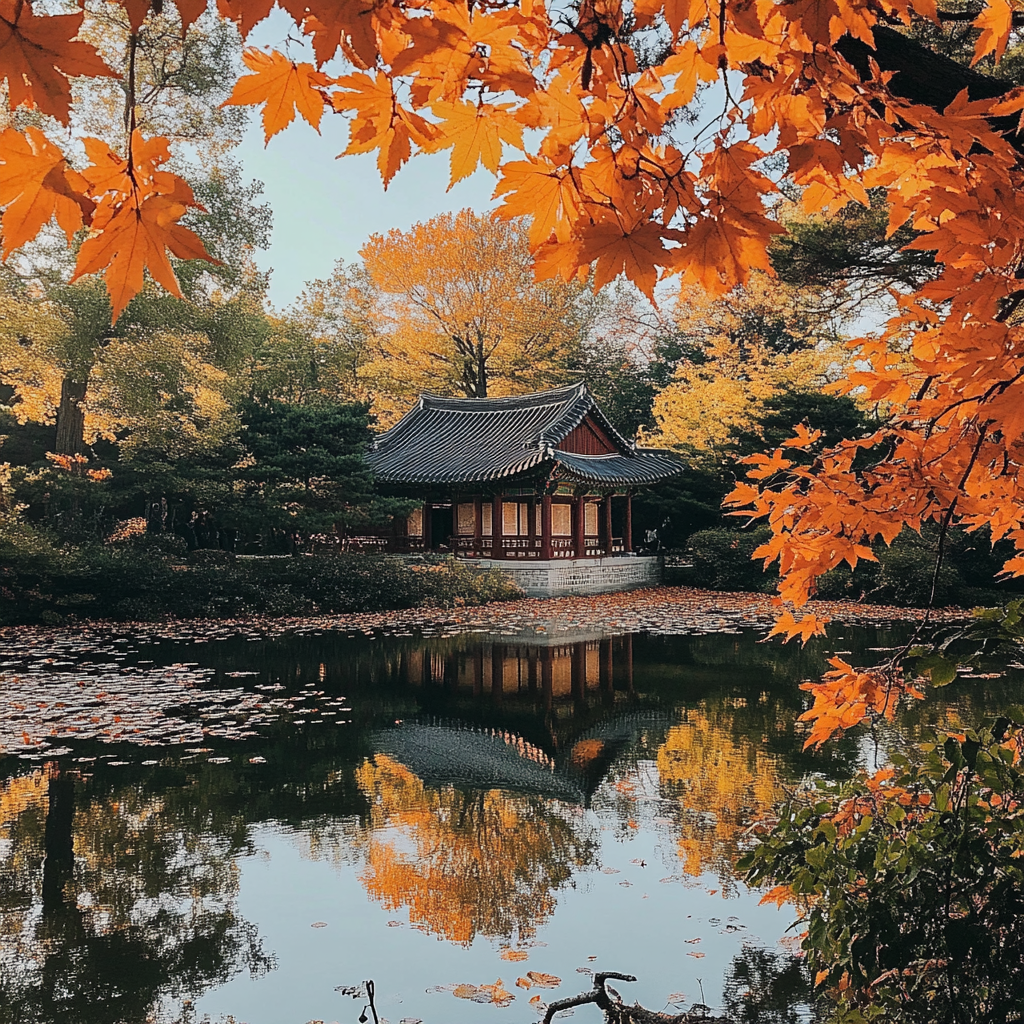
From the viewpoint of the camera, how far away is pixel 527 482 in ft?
60.8

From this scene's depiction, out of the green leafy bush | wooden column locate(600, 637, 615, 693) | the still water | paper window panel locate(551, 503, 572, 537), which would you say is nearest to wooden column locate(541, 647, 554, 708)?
the still water

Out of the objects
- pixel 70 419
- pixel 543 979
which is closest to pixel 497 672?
pixel 543 979

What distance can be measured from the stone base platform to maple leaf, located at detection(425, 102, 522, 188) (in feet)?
52.2

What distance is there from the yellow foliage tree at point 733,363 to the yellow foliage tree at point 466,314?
4.01 meters

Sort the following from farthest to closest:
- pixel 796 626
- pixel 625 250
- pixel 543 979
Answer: pixel 543 979, pixel 796 626, pixel 625 250

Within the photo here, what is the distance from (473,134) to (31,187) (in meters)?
0.72

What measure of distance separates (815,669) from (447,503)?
1275 centimetres

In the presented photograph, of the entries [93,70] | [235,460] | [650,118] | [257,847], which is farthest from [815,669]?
[235,460]

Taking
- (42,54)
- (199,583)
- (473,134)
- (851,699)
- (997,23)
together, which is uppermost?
(997,23)

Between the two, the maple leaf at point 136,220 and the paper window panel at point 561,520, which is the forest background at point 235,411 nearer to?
the paper window panel at point 561,520

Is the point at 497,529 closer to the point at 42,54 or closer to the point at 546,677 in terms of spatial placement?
the point at 546,677

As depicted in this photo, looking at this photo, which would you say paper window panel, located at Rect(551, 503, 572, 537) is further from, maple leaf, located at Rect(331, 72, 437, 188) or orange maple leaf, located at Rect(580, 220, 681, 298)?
orange maple leaf, located at Rect(580, 220, 681, 298)

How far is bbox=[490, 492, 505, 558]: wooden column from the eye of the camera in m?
18.3

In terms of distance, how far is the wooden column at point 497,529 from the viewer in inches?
722
